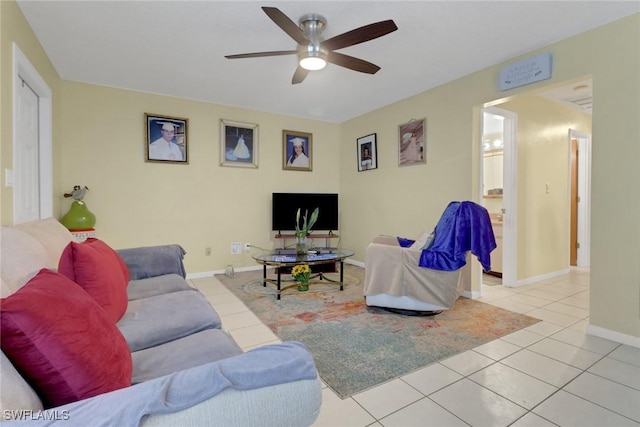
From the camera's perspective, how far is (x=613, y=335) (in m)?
2.33

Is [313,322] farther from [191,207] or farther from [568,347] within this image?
Answer: [191,207]

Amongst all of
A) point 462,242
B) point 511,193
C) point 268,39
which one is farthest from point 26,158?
point 511,193

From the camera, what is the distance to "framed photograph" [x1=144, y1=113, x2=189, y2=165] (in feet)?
12.8

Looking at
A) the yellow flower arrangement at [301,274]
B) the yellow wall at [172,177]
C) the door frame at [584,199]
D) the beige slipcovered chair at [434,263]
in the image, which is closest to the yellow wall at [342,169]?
the yellow wall at [172,177]

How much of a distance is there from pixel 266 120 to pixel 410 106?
2.12 m

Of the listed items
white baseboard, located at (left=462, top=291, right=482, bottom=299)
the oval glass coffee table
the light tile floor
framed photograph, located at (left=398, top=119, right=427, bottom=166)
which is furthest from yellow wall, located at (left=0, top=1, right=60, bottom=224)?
white baseboard, located at (left=462, top=291, right=482, bottom=299)

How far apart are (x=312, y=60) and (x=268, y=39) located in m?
0.49

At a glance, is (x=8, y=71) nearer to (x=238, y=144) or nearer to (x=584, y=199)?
(x=238, y=144)

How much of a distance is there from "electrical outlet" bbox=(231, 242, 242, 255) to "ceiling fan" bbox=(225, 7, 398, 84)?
274 cm

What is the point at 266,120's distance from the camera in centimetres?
471

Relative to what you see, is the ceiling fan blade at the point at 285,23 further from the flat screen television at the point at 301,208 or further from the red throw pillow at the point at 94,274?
the flat screen television at the point at 301,208

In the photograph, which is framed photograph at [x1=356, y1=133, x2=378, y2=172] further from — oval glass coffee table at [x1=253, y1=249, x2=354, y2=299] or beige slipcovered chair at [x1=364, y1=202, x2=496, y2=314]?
beige slipcovered chair at [x1=364, y1=202, x2=496, y2=314]

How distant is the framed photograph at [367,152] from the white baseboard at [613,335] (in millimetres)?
3017

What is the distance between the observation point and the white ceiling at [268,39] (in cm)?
219
